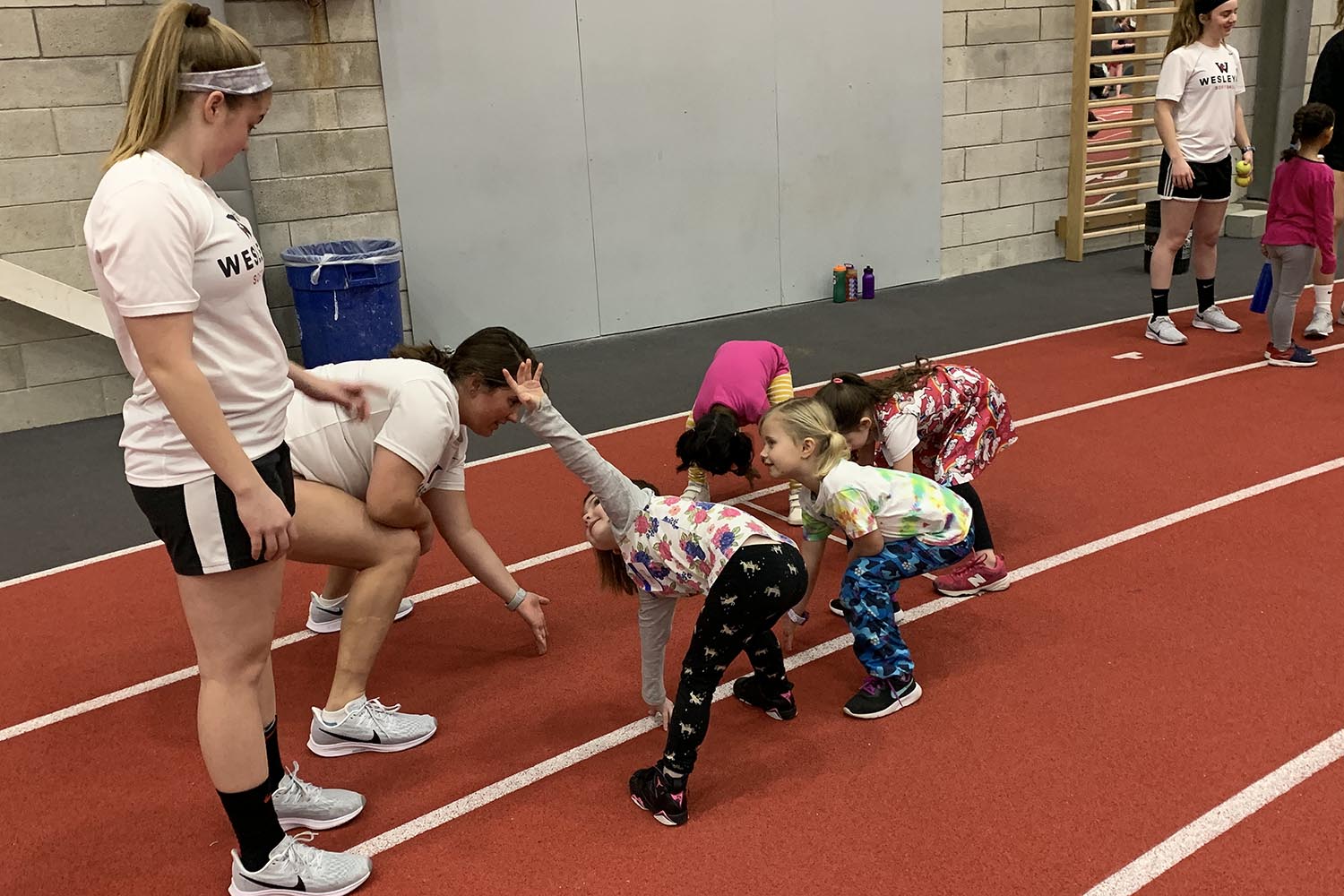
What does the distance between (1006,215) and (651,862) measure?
868cm

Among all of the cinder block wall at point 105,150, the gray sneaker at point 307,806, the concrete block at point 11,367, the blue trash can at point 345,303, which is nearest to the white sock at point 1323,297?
the blue trash can at point 345,303

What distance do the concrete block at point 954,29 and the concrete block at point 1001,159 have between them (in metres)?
0.90

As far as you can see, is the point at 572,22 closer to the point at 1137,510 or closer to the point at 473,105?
the point at 473,105

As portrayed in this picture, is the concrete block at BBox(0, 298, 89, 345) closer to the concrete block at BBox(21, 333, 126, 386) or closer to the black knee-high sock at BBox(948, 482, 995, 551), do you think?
the concrete block at BBox(21, 333, 126, 386)

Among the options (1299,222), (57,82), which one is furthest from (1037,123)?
(57,82)

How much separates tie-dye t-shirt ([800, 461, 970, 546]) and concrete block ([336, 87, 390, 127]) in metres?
5.09

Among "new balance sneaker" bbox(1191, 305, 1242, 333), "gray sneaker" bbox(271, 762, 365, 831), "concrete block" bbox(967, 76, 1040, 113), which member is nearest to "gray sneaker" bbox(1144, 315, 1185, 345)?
"new balance sneaker" bbox(1191, 305, 1242, 333)

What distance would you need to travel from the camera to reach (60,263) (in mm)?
6539

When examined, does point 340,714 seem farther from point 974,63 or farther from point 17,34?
point 974,63

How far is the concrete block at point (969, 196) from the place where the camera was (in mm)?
9812

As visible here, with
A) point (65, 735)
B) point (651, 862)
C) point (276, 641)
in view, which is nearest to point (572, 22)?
A: point (276, 641)

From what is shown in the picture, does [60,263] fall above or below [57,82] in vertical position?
below

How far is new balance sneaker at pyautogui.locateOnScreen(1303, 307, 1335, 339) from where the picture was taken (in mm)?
7062

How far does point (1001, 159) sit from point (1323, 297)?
350cm
